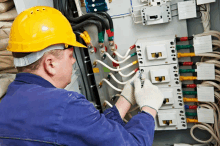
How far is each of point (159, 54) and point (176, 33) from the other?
26cm

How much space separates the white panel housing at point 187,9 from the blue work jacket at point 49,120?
3.61 feet

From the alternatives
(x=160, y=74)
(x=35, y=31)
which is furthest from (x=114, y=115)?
(x=35, y=31)

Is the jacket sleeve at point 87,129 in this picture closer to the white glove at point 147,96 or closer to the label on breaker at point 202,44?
the white glove at point 147,96

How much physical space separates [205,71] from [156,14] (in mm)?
594

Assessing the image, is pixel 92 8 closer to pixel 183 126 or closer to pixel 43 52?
pixel 43 52

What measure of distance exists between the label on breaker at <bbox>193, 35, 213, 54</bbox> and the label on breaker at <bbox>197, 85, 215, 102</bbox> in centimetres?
30

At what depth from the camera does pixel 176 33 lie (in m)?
1.69

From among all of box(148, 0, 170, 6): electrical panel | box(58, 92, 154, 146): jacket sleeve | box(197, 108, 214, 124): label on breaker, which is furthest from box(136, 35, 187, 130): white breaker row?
box(58, 92, 154, 146): jacket sleeve

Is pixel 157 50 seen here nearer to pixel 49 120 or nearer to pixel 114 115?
pixel 114 115

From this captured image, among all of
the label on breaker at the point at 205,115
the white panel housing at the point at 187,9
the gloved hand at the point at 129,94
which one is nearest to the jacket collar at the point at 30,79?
the gloved hand at the point at 129,94

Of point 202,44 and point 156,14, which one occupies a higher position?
Result: point 156,14

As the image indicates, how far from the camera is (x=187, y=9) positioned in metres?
1.57

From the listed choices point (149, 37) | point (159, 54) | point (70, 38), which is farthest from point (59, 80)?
point (149, 37)

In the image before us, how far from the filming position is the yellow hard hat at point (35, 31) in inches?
36.5
